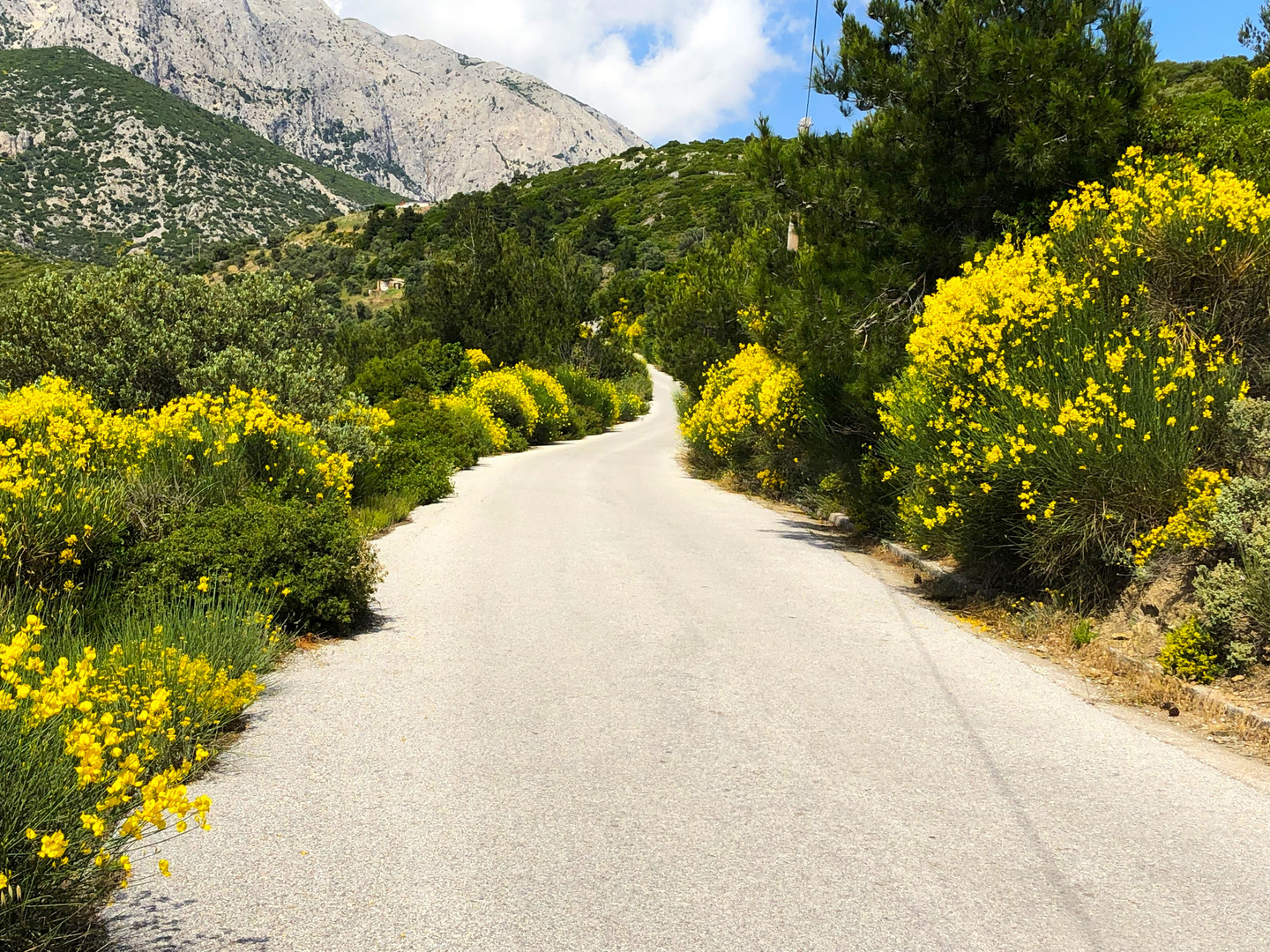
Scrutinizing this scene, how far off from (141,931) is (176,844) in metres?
0.74

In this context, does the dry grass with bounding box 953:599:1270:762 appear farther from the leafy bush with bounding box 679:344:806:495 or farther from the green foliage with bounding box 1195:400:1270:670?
the leafy bush with bounding box 679:344:806:495

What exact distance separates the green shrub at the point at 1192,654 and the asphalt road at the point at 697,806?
2.37ft

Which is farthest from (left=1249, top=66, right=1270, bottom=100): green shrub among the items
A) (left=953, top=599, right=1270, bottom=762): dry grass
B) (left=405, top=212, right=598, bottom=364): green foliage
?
(left=405, top=212, right=598, bottom=364): green foliage

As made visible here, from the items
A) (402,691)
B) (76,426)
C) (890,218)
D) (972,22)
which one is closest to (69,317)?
(76,426)

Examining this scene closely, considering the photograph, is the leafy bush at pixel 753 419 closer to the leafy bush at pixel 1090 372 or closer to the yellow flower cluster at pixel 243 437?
the leafy bush at pixel 1090 372

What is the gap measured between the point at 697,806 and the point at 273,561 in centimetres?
425

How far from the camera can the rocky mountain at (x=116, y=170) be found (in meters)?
109

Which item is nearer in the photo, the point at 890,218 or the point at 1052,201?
the point at 1052,201

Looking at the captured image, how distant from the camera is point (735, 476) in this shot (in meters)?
20.5

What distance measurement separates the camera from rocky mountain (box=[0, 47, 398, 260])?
10906cm

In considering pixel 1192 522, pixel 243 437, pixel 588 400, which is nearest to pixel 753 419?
pixel 243 437

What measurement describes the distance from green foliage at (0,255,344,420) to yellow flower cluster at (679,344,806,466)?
23.0 ft

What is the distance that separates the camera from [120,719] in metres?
4.20

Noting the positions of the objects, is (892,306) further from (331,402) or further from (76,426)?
(76,426)
